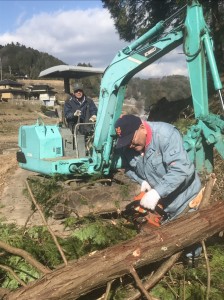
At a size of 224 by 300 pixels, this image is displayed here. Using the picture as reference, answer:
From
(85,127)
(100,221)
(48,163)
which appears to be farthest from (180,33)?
(100,221)

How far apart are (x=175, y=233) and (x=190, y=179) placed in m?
0.77

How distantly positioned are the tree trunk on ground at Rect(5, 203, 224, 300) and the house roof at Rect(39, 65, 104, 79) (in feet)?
18.3

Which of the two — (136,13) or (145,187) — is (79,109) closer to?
(145,187)

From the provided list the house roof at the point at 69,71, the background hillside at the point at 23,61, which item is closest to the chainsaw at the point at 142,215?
the house roof at the point at 69,71

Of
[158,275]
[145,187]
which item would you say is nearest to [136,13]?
[145,187]

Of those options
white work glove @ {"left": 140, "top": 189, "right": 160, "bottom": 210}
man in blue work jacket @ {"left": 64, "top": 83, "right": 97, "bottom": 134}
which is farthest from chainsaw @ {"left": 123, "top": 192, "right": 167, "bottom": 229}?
man in blue work jacket @ {"left": 64, "top": 83, "right": 97, "bottom": 134}

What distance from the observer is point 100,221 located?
4320mm

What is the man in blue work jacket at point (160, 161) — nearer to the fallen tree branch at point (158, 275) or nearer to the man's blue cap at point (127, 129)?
the man's blue cap at point (127, 129)

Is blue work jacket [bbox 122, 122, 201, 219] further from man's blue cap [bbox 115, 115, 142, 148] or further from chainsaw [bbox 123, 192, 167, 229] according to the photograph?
man's blue cap [bbox 115, 115, 142, 148]

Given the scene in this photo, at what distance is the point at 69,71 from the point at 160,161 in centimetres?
509

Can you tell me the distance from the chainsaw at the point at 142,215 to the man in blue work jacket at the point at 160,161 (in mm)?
86

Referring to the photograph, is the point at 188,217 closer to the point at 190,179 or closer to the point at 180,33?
the point at 190,179

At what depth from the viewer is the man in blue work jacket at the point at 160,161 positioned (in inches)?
146

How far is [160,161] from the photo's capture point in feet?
12.9
